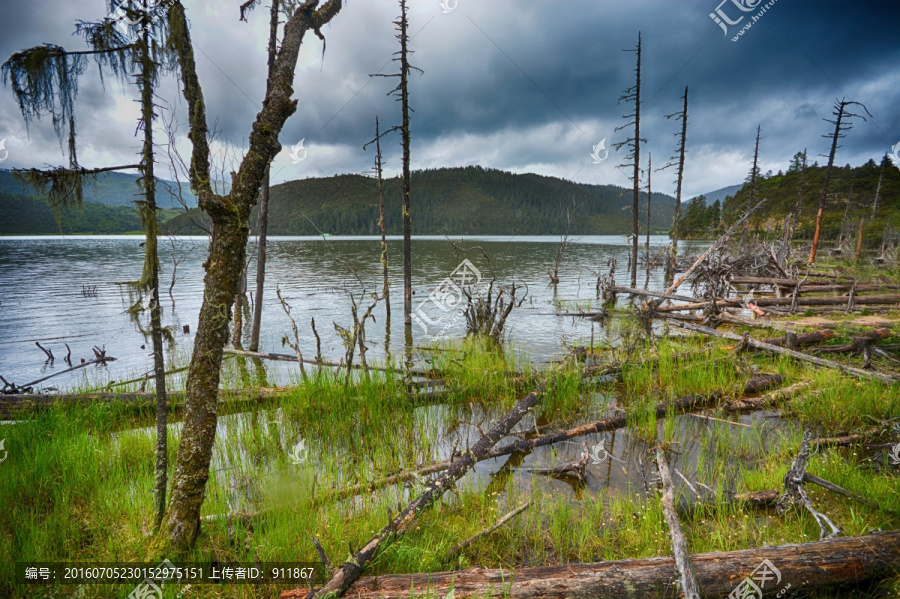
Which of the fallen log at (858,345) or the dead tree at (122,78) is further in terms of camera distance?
the fallen log at (858,345)

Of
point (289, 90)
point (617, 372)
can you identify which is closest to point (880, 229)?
point (617, 372)

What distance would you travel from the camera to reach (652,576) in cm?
279

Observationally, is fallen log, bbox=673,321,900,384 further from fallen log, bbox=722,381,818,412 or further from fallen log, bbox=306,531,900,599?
fallen log, bbox=306,531,900,599

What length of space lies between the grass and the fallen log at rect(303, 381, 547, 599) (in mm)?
177

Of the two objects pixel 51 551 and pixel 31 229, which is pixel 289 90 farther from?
pixel 31 229

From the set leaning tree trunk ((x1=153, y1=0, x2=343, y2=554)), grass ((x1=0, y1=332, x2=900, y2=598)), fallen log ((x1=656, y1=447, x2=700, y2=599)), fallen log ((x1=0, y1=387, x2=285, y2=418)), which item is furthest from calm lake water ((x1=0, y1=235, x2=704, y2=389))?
fallen log ((x1=656, y1=447, x2=700, y2=599))

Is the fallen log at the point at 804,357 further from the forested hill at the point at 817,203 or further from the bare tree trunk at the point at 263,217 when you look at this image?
the forested hill at the point at 817,203

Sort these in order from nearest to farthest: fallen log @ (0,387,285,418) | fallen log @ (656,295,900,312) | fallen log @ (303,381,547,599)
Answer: fallen log @ (303,381,547,599), fallen log @ (0,387,285,418), fallen log @ (656,295,900,312)

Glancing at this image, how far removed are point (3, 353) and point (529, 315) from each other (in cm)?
1868

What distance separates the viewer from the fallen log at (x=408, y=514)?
2742mm

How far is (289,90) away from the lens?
3.26m

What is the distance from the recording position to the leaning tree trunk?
302cm

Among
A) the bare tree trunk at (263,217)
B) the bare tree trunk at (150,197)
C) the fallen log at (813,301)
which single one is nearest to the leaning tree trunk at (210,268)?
the bare tree trunk at (150,197)

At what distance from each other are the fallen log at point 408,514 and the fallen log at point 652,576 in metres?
0.11
